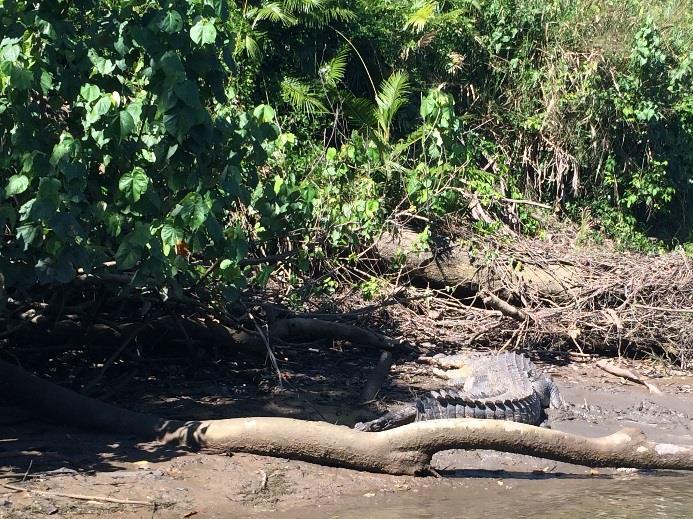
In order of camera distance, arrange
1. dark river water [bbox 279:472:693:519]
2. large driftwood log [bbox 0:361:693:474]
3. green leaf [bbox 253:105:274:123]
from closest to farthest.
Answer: dark river water [bbox 279:472:693:519]
large driftwood log [bbox 0:361:693:474]
green leaf [bbox 253:105:274:123]

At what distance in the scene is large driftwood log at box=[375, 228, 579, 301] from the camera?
30.0 feet

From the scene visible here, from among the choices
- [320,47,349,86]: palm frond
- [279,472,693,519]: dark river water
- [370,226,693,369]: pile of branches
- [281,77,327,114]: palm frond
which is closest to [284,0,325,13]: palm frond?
[320,47,349,86]: palm frond

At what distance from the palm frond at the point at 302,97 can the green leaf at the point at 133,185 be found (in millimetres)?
5790

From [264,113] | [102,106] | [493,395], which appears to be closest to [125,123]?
[102,106]

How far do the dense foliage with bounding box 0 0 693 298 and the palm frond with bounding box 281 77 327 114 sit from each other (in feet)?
0.09

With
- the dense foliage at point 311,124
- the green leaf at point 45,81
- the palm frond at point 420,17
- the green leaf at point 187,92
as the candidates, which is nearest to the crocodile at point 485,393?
the dense foliage at point 311,124

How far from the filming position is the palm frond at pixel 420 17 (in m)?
11.5

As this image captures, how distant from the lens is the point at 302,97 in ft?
34.9

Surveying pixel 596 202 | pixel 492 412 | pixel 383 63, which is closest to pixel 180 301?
pixel 492 412

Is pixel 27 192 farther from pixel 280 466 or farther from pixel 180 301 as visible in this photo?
pixel 280 466

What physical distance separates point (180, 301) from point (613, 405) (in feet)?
12.3

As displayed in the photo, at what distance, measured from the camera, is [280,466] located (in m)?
5.46

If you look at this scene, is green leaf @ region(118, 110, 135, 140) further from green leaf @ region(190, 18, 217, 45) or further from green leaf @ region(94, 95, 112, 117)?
green leaf @ region(190, 18, 217, 45)

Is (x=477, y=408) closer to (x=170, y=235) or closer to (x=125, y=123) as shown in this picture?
(x=170, y=235)
